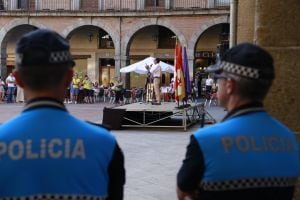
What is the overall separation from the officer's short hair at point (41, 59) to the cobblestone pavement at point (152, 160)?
209 inches

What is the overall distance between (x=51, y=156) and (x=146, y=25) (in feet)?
108

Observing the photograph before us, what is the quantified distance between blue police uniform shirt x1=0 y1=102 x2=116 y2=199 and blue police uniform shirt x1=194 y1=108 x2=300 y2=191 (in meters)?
0.49

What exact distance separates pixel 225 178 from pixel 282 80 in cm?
292

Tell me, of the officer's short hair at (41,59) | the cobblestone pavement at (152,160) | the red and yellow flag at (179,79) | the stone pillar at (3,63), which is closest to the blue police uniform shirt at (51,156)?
the officer's short hair at (41,59)

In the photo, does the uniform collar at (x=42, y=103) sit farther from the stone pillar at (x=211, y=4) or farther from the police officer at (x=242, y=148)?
the stone pillar at (x=211, y=4)

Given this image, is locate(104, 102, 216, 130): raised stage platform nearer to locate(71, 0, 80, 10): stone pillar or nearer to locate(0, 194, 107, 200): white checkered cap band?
locate(0, 194, 107, 200): white checkered cap band

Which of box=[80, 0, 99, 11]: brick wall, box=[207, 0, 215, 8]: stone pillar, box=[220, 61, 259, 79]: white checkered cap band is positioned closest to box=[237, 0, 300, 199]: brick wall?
box=[220, 61, 259, 79]: white checkered cap band

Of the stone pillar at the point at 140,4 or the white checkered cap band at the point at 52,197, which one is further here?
the stone pillar at the point at 140,4

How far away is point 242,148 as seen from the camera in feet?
8.05

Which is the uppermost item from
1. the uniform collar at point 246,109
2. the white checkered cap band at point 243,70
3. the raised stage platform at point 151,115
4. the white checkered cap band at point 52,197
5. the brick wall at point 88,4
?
→ the brick wall at point 88,4

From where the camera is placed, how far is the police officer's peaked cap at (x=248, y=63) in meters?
→ 2.53

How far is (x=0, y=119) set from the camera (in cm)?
1984

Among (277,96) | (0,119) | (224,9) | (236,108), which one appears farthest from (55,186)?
(224,9)

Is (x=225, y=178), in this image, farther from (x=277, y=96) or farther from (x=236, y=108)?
(x=277, y=96)
